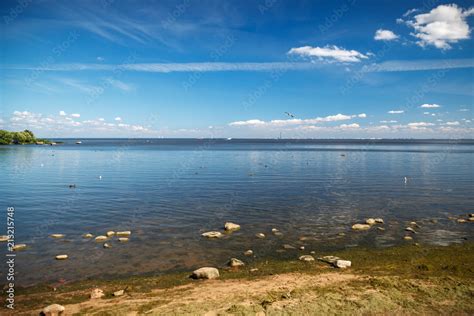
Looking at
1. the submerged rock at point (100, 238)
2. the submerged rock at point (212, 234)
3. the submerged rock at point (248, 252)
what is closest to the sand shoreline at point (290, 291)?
the submerged rock at point (248, 252)

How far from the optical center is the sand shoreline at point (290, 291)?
13.9 meters

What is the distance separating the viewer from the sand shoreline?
13.9 m

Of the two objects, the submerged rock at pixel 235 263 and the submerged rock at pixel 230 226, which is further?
the submerged rock at pixel 230 226

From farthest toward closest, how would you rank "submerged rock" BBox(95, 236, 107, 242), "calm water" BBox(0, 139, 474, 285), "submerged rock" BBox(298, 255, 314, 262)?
"submerged rock" BBox(95, 236, 107, 242) → "calm water" BBox(0, 139, 474, 285) → "submerged rock" BBox(298, 255, 314, 262)

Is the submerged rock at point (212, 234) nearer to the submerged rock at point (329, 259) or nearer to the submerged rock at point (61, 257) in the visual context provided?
the submerged rock at point (329, 259)

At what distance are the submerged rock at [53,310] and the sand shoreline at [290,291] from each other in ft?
1.06

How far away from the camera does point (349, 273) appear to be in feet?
59.0

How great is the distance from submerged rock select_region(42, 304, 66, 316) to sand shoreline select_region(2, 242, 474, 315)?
0.32m

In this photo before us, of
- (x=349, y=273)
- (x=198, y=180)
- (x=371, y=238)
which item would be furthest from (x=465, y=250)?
(x=198, y=180)

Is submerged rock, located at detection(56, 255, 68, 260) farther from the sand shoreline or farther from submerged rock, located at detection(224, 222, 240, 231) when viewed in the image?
submerged rock, located at detection(224, 222, 240, 231)

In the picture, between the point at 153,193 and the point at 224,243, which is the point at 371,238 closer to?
the point at 224,243

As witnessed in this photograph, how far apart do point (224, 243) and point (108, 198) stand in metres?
23.2

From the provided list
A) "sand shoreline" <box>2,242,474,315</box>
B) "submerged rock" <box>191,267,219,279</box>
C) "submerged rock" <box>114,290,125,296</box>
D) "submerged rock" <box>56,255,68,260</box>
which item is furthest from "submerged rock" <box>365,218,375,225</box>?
"submerged rock" <box>56,255,68,260</box>

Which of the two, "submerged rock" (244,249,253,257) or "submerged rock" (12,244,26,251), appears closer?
"submerged rock" (244,249,253,257)
